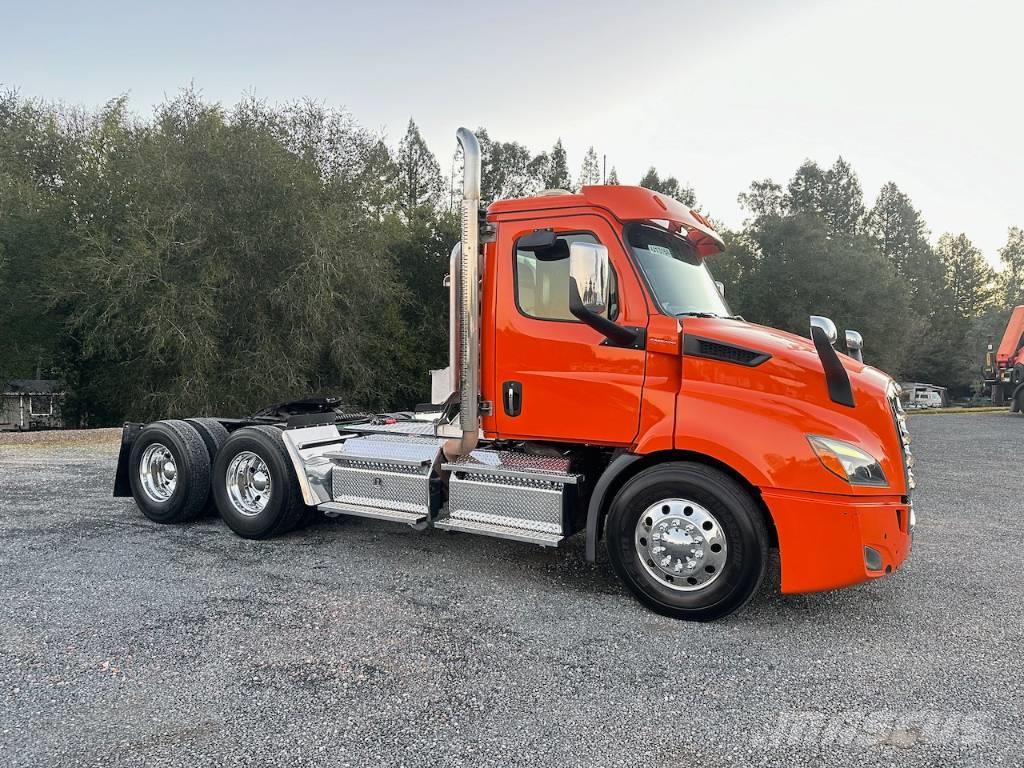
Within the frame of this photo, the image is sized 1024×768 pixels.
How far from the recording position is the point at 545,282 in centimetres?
439

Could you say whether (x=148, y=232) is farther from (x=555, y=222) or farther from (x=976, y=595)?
(x=976, y=595)

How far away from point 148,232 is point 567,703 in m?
17.3

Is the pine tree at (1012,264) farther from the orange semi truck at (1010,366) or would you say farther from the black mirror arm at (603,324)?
the black mirror arm at (603,324)

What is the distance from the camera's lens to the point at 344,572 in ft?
15.5

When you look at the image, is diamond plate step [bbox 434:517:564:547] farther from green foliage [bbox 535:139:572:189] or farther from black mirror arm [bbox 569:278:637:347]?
green foliage [bbox 535:139:572:189]

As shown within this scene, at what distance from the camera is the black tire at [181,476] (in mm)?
5887

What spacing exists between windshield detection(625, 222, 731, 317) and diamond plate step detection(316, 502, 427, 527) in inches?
90.5

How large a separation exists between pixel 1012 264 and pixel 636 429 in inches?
2977

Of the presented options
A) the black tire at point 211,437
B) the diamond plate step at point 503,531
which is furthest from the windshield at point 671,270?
the black tire at point 211,437

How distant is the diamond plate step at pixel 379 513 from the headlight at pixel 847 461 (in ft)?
8.79

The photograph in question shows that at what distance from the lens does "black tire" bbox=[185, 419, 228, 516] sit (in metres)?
6.06

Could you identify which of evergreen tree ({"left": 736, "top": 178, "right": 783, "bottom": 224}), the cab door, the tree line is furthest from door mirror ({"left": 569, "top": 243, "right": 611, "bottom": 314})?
evergreen tree ({"left": 736, "top": 178, "right": 783, "bottom": 224})

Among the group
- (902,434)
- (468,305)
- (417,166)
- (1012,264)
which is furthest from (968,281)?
(468,305)

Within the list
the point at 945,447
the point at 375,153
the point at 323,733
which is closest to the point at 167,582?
the point at 323,733
